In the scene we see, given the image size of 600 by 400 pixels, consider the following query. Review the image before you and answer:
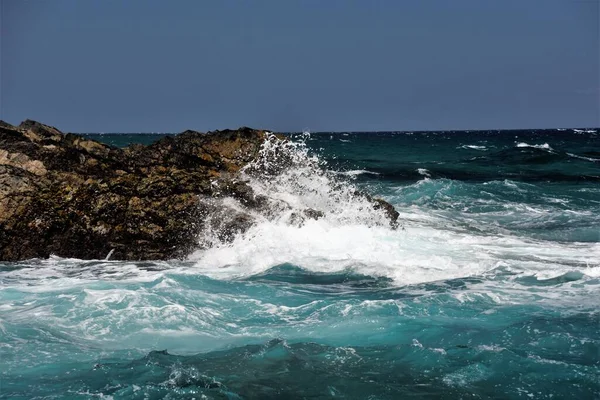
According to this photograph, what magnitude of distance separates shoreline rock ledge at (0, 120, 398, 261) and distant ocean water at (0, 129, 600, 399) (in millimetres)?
411

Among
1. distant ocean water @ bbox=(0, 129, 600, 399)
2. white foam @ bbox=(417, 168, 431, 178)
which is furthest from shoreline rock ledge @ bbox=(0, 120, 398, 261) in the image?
white foam @ bbox=(417, 168, 431, 178)

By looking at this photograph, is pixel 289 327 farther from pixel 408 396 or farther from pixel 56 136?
pixel 56 136

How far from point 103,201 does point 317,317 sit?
204 inches

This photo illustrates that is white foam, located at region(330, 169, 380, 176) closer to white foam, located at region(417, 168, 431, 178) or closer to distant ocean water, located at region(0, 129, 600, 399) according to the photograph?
white foam, located at region(417, 168, 431, 178)

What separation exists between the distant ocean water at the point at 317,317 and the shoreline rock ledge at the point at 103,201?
0.41m

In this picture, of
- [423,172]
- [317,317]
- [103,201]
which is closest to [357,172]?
[423,172]

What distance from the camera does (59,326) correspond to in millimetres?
Answer: 6887

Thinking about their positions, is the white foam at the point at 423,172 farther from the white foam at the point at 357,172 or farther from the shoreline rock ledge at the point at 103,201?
the shoreline rock ledge at the point at 103,201

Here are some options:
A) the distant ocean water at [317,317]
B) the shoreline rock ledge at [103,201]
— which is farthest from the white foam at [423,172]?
the shoreline rock ledge at [103,201]

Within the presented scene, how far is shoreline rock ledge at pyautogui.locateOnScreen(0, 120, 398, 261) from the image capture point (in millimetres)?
10398

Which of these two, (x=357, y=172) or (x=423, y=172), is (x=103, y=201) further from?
(x=423, y=172)

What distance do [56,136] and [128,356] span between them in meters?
7.83

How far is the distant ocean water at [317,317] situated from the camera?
5324 mm

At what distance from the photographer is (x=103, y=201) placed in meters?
10.8
